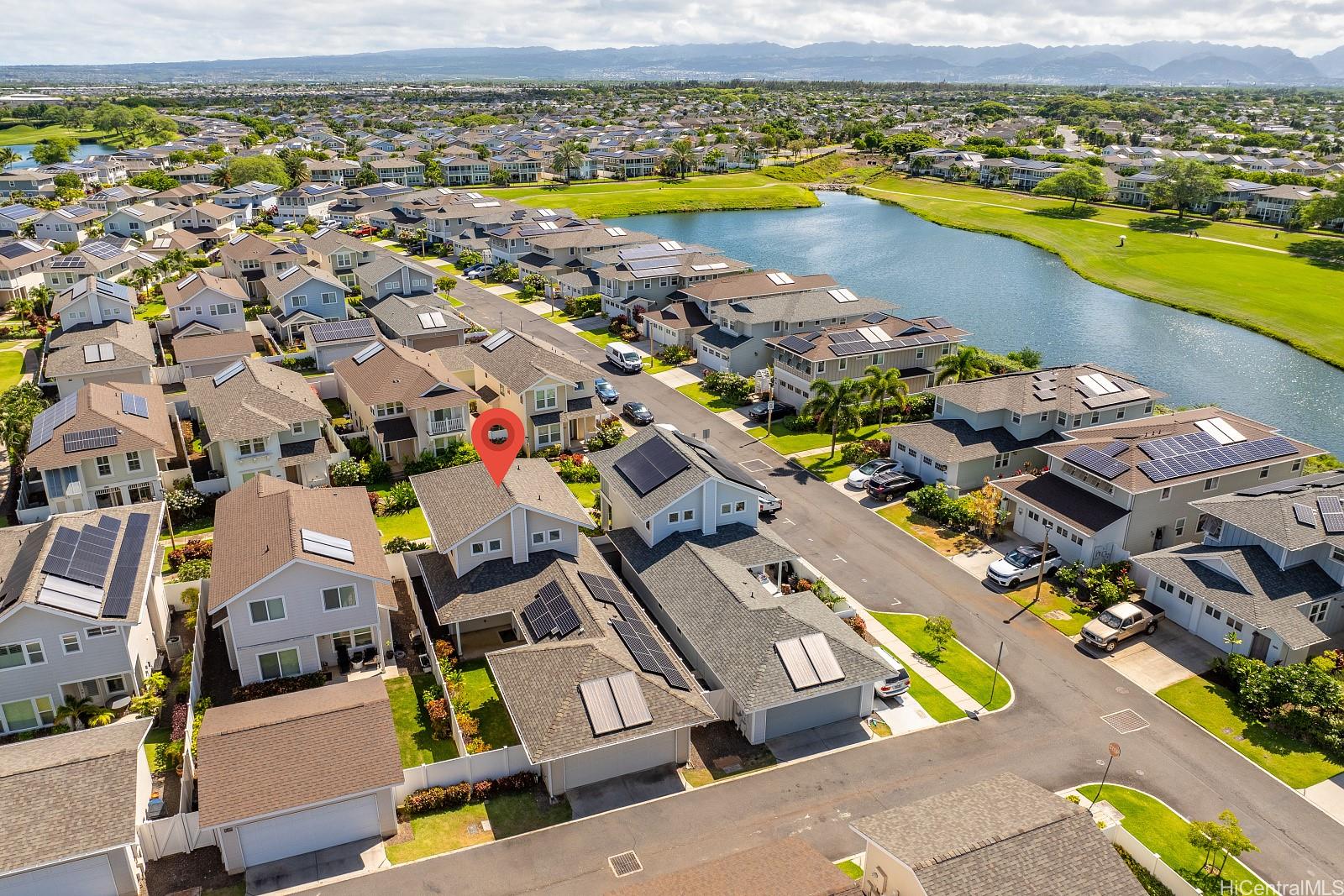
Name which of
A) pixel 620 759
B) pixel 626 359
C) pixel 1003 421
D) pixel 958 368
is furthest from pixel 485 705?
pixel 626 359

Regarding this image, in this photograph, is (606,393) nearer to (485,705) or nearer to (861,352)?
(861,352)

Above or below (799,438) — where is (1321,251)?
above

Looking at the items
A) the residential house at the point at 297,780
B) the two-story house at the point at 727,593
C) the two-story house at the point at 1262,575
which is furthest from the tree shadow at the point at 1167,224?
the residential house at the point at 297,780

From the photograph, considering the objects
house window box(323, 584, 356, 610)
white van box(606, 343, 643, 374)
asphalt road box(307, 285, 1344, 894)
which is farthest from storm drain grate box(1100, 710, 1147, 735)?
white van box(606, 343, 643, 374)

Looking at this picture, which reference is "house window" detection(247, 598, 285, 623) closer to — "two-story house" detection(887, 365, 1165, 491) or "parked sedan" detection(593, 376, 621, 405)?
"parked sedan" detection(593, 376, 621, 405)

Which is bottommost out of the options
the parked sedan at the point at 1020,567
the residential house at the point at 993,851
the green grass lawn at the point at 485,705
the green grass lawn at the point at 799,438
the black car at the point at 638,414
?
the green grass lawn at the point at 485,705

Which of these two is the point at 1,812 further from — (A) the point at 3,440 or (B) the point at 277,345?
(B) the point at 277,345

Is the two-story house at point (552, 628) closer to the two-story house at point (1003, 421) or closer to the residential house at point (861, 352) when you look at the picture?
the two-story house at point (1003, 421)

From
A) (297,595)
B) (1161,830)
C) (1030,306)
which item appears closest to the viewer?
(1161,830)
